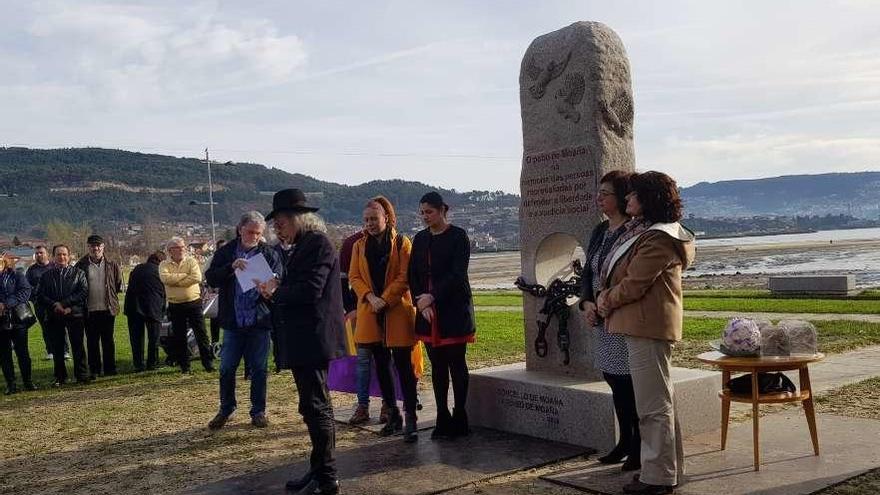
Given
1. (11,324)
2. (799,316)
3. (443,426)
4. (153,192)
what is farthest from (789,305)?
(153,192)

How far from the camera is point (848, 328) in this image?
12.5 m

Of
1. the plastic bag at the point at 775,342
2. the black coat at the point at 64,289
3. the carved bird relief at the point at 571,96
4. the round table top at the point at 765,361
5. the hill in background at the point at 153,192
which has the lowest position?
the round table top at the point at 765,361

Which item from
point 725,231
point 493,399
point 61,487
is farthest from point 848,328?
point 725,231

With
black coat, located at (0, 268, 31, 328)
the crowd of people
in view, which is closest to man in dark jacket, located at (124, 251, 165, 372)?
black coat, located at (0, 268, 31, 328)

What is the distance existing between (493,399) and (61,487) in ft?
10.6

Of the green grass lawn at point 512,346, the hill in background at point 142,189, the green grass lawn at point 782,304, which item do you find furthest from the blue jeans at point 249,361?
the hill in background at point 142,189

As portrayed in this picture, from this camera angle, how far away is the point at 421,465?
231 inches

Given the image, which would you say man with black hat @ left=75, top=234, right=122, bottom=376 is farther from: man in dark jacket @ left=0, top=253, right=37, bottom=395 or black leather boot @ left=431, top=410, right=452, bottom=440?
black leather boot @ left=431, top=410, right=452, bottom=440

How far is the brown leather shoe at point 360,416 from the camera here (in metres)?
7.47

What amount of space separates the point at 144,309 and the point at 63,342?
1201 mm

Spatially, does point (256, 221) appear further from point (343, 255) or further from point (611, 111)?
point (611, 111)

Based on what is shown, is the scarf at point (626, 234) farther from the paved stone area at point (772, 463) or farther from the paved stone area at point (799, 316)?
the paved stone area at point (799, 316)

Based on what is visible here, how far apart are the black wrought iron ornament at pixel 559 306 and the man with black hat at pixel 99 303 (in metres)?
6.36

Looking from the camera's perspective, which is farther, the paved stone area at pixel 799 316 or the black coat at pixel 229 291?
the paved stone area at pixel 799 316
